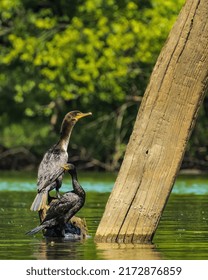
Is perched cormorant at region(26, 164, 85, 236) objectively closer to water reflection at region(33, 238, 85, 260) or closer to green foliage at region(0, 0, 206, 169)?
water reflection at region(33, 238, 85, 260)

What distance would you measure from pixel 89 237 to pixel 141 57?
90.8ft

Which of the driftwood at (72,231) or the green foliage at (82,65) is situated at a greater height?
the driftwood at (72,231)

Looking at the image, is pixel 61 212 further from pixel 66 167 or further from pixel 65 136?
pixel 65 136

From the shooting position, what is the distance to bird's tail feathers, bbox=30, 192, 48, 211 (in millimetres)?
19047

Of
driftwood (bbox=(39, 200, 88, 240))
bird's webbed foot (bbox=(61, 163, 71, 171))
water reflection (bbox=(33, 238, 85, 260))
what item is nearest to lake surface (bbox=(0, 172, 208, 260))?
water reflection (bbox=(33, 238, 85, 260))

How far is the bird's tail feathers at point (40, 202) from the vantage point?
62.5 feet

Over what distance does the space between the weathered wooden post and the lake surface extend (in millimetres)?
528

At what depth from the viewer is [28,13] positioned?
166ft

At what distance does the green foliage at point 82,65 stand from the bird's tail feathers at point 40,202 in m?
25.6

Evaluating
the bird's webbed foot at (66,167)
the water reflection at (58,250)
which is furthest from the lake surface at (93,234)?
the bird's webbed foot at (66,167)

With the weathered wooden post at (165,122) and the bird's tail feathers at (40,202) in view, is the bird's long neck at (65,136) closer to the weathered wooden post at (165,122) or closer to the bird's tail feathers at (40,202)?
the bird's tail feathers at (40,202)

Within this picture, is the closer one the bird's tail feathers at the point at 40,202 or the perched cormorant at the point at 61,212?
the perched cormorant at the point at 61,212

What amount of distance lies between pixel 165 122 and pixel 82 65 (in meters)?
29.5

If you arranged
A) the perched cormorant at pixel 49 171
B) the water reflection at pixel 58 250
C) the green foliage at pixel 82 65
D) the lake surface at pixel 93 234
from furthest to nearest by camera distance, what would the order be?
the green foliage at pixel 82 65 → the perched cormorant at pixel 49 171 → the lake surface at pixel 93 234 → the water reflection at pixel 58 250
